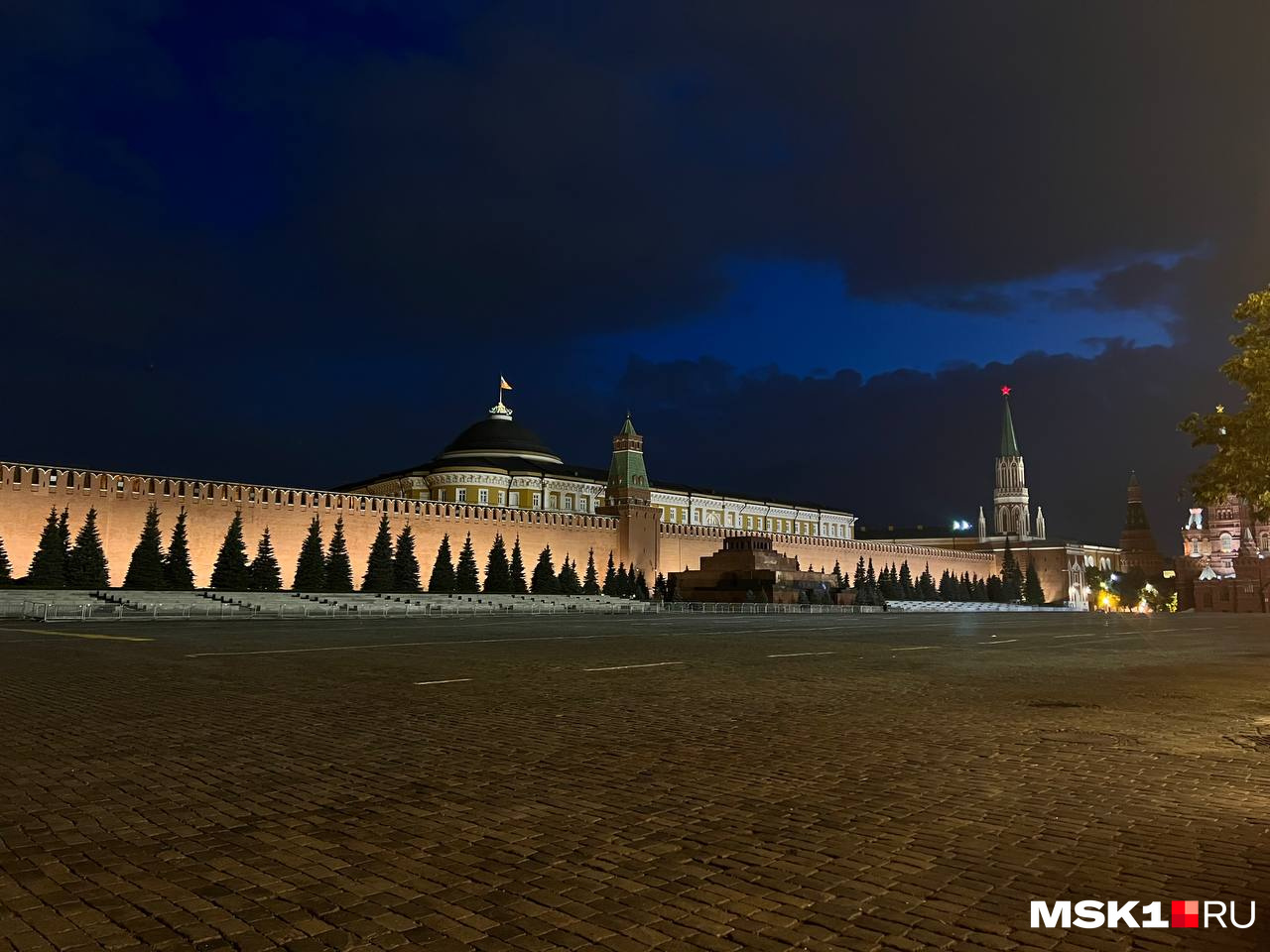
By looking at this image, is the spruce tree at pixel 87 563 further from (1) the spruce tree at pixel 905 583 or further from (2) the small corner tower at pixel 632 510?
(1) the spruce tree at pixel 905 583

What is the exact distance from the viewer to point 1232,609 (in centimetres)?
6284

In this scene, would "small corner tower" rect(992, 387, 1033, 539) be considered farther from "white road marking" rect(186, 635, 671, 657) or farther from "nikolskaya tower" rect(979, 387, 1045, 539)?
"white road marking" rect(186, 635, 671, 657)

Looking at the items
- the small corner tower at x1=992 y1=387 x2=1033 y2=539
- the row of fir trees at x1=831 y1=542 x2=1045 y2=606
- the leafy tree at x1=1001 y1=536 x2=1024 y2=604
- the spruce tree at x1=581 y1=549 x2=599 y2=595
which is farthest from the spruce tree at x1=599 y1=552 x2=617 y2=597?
the small corner tower at x1=992 y1=387 x2=1033 y2=539

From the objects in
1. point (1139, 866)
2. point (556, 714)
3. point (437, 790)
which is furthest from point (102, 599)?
point (1139, 866)

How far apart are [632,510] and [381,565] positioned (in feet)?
57.6

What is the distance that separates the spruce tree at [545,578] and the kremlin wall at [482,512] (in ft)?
8.18

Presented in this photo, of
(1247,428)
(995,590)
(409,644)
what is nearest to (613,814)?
(1247,428)

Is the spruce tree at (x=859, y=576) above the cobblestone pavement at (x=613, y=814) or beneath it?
above

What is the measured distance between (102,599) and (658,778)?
2854cm

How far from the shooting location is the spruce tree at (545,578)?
45.2 metres

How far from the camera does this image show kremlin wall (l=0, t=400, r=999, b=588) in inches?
1356

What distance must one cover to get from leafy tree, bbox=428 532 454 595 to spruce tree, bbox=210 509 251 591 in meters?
8.03

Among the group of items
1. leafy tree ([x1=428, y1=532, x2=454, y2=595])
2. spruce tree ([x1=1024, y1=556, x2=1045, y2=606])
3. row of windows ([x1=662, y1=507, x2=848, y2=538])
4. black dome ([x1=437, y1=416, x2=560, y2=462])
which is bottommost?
spruce tree ([x1=1024, y1=556, x2=1045, y2=606])

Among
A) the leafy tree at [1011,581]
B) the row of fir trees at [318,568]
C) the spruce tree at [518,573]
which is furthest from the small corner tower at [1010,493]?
the spruce tree at [518,573]
